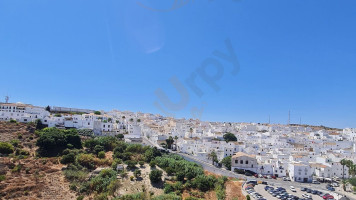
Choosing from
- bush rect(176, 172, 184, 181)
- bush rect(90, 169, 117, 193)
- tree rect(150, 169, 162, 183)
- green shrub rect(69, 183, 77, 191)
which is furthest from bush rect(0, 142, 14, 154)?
bush rect(176, 172, 184, 181)

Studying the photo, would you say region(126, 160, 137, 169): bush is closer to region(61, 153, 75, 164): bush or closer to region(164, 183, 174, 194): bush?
region(164, 183, 174, 194): bush

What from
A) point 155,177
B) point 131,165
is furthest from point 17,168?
point 155,177

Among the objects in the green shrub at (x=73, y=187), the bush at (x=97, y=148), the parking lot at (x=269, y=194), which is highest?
the bush at (x=97, y=148)

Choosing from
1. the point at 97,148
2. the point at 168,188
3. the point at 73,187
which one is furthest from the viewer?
the point at 97,148

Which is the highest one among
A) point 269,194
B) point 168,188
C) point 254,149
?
point 254,149

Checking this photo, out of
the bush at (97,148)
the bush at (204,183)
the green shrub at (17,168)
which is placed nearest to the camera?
the green shrub at (17,168)

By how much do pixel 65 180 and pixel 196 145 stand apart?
26.3 meters

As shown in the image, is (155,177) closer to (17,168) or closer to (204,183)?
(204,183)

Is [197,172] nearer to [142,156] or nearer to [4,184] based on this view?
[142,156]

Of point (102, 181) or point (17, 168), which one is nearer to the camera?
point (102, 181)

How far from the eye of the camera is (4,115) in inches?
1603

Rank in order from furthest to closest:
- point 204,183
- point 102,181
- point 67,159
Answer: point 67,159
point 204,183
point 102,181

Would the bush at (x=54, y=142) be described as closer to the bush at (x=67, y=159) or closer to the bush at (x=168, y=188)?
the bush at (x=67, y=159)

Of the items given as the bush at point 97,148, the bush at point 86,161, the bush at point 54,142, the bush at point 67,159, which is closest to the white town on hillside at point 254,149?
the bush at point 97,148
